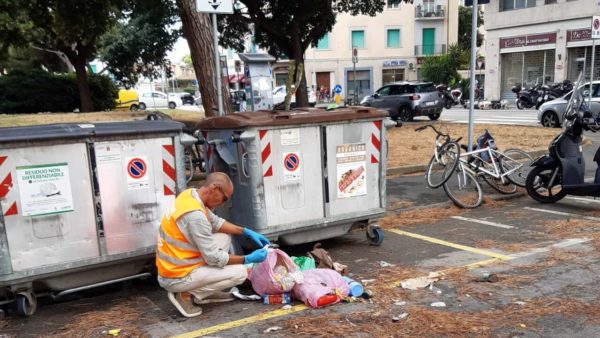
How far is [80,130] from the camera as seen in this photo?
14.0 ft

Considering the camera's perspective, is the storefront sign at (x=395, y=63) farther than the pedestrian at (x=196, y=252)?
Yes

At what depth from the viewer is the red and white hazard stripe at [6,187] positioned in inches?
156

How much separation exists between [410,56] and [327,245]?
4818 cm

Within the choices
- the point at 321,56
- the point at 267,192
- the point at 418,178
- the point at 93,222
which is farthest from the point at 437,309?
the point at 321,56

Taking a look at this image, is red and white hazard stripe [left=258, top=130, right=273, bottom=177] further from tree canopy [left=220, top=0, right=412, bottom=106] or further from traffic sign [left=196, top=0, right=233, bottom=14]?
tree canopy [left=220, top=0, right=412, bottom=106]

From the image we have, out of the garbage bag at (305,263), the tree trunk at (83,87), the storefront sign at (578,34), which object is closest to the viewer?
the garbage bag at (305,263)

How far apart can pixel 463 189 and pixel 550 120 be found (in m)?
11.1

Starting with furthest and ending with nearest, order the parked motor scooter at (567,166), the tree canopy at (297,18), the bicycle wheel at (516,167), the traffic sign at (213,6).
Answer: the tree canopy at (297,18), the bicycle wheel at (516,167), the parked motor scooter at (567,166), the traffic sign at (213,6)

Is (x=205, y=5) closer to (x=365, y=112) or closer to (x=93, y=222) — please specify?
(x=365, y=112)

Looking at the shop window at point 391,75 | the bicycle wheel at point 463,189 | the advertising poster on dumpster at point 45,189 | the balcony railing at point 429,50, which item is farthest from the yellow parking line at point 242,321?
the balcony railing at point 429,50

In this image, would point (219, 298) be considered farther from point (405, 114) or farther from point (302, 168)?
point (405, 114)

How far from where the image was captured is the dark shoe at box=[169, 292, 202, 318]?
159 inches

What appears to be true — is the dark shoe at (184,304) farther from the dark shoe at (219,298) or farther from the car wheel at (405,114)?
the car wheel at (405,114)

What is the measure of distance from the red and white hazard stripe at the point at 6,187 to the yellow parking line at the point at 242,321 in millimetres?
1614
